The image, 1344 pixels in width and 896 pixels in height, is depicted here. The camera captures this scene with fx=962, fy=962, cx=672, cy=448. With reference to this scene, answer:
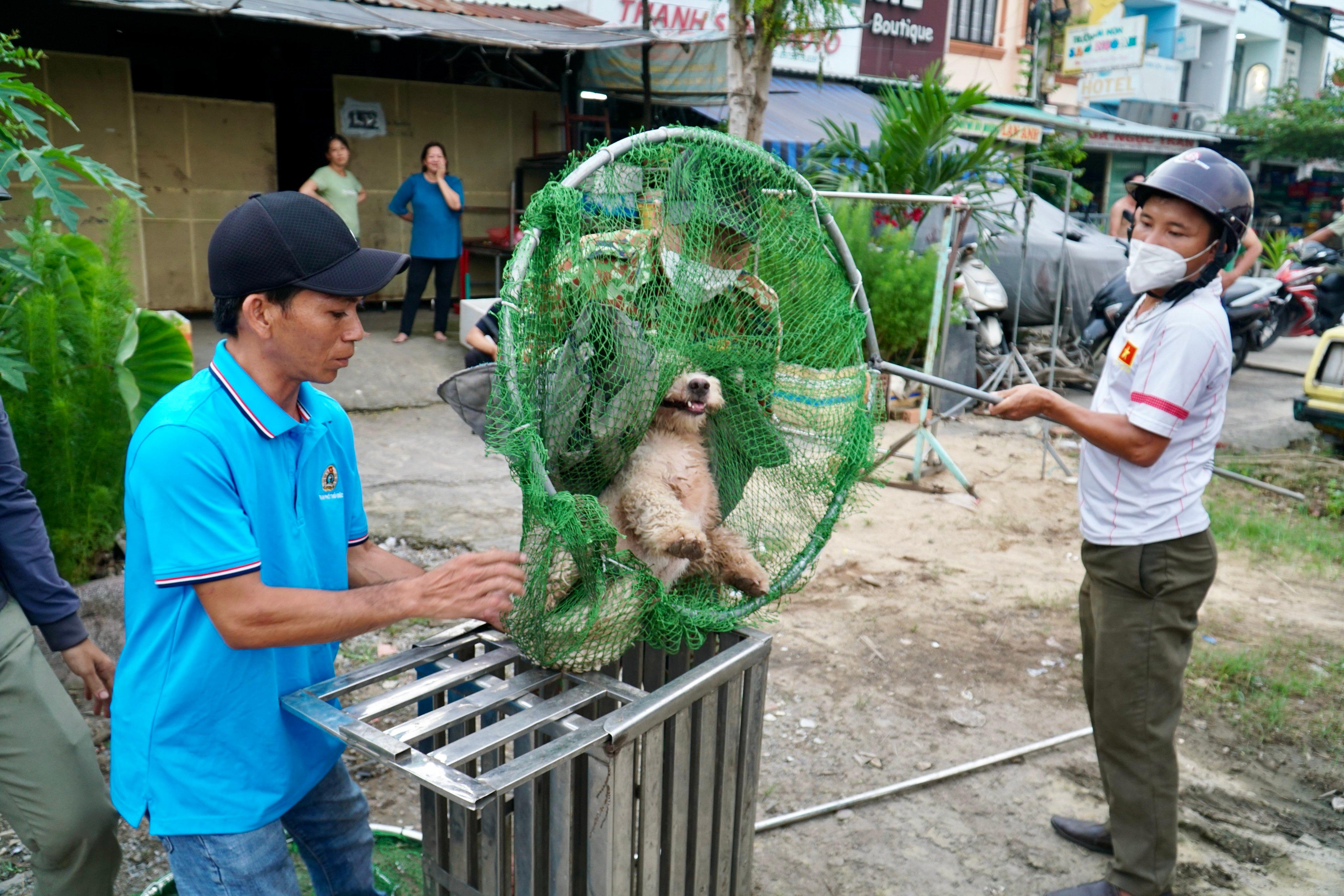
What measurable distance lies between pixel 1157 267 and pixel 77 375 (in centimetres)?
404

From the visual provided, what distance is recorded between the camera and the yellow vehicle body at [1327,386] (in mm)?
7648

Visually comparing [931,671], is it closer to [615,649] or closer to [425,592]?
[615,649]

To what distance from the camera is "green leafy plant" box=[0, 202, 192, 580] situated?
12.5ft

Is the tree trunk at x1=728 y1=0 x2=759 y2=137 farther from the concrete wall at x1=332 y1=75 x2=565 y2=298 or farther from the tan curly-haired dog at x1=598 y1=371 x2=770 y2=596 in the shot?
the tan curly-haired dog at x1=598 y1=371 x2=770 y2=596

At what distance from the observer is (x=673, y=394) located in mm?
2299

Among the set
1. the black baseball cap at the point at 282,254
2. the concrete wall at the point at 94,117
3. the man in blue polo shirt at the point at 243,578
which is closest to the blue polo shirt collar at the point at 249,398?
the man in blue polo shirt at the point at 243,578

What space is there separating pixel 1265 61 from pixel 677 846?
3178 cm

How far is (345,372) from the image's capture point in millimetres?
8336

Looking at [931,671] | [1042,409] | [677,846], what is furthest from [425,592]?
[931,671]

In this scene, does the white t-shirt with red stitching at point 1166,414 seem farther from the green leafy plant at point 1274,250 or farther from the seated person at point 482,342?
the green leafy plant at point 1274,250

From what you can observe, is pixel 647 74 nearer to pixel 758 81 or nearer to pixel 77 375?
pixel 758 81

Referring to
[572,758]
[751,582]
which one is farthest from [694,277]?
[572,758]

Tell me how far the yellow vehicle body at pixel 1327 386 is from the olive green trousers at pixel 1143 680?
6172 mm

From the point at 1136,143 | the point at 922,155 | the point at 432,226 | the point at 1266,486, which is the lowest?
the point at 1266,486
